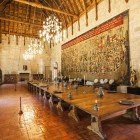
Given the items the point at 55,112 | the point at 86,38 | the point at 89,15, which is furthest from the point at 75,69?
the point at 55,112

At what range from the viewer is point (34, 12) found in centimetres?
1510

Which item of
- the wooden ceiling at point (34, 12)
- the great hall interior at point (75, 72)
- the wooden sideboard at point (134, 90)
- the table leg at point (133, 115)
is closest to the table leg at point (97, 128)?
the great hall interior at point (75, 72)

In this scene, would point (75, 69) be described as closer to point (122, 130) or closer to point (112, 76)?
point (112, 76)

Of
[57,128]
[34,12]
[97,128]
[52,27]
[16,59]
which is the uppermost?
[34,12]

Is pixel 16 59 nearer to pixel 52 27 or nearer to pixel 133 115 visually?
pixel 52 27

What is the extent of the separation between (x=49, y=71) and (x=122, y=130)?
639 inches

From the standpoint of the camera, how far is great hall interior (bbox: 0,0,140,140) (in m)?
3.34

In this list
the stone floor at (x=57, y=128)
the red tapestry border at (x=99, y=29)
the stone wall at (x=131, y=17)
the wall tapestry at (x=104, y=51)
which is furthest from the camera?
the red tapestry border at (x=99, y=29)

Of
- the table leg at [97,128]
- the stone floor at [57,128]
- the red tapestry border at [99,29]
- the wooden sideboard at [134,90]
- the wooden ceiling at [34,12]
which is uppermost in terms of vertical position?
the wooden ceiling at [34,12]

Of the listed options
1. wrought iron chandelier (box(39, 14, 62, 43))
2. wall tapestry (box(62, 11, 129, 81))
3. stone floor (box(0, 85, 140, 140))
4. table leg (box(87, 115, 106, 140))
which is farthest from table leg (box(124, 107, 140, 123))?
wrought iron chandelier (box(39, 14, 62, 43))

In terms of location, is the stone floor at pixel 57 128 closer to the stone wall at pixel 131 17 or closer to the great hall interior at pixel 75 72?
the great hall interior at pixel 75 72

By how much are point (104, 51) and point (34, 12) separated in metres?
9.91

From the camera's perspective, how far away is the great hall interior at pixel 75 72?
3.34 meters

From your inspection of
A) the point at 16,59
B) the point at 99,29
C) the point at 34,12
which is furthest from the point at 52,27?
the point at 16,59
